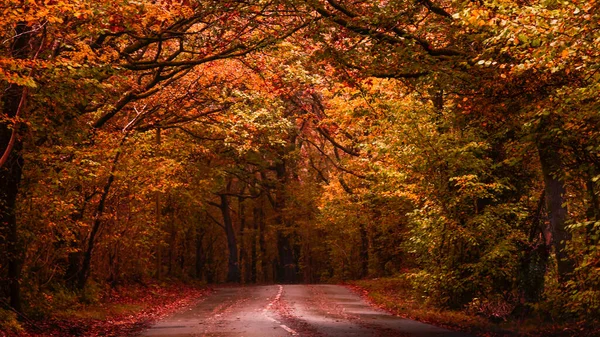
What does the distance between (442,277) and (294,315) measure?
4.53 meters

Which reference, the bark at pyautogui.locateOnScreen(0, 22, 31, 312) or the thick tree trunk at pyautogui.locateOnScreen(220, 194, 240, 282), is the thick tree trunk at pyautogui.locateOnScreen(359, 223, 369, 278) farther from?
the bark at pyautogui.locateOnScreen(0, 22, 31, 312)

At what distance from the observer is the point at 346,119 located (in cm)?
2816

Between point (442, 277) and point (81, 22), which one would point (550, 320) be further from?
point (81, 22)

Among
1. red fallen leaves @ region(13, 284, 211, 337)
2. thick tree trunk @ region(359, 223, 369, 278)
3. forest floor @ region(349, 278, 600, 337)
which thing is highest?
thick tree trunk @ region(359, 223, 369, 278)

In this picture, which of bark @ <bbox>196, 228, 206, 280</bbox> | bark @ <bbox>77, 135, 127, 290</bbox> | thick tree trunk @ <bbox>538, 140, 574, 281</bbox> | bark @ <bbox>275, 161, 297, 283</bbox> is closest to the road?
thick tree trunk @ <bbox>538, 140, 574, 281</bbox>

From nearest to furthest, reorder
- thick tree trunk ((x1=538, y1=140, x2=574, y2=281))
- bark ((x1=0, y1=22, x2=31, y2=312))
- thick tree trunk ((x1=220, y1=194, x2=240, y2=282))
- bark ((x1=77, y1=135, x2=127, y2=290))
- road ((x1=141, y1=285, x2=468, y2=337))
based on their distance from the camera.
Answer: bark ((x1=0, y1=22, x2=31, y2=312)) < thick tree trunk ((x1=538, y1=140, x2=574, y2=281)) < road ((x1=141, y1=285, x2=468, y2=337)) < bark ((x1=77, y1=135, x2=127, y2=290)) < thick tree trunk ((x1=220, y1=194, x2=240, y2=282))

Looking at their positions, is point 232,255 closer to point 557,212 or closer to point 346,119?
point 346,119

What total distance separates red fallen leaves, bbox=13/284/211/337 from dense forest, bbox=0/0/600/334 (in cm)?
81

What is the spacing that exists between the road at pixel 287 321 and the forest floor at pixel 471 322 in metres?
0.67

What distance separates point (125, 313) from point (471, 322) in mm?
10581

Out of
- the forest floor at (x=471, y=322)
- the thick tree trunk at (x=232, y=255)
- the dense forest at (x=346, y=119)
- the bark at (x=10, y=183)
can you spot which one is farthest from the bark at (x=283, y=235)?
the bark at (x=10, y=183)

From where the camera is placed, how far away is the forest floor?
1348 centimetres

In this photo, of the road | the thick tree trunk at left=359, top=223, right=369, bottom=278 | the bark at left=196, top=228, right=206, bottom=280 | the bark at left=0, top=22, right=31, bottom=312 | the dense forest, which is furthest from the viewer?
the bark at left=196, top=228, right=206, bottom=280

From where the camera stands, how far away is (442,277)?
18.1 metres
